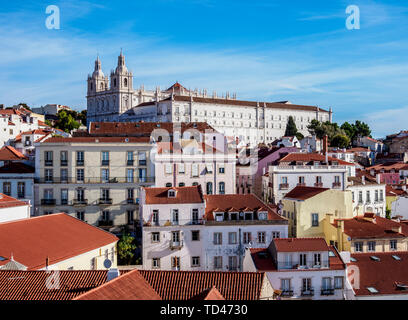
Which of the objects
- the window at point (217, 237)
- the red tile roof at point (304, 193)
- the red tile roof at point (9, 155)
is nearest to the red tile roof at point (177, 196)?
the window at point (217, 237)

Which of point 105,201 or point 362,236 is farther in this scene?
point 105,201

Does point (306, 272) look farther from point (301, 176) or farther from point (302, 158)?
point (302, 158)

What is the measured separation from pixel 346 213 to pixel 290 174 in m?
9.98

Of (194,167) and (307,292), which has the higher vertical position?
(194,167)

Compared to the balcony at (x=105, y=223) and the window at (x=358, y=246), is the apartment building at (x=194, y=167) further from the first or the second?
the window at (x=358, y=246)

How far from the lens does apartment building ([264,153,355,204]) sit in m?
44.4

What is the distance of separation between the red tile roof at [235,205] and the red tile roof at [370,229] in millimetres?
5141

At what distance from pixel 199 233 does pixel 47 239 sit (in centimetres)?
1055

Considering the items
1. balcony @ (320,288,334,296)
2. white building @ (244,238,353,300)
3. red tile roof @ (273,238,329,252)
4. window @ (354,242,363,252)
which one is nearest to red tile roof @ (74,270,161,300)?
white building @ (244,238,353,300)

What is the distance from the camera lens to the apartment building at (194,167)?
4119 centimetres

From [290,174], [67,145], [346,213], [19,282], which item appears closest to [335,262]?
[346,213]

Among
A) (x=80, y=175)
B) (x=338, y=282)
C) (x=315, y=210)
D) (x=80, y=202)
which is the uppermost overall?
(x=80, y=175)

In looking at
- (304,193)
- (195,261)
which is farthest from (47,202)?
(304,193)

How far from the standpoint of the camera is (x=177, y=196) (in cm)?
3244
